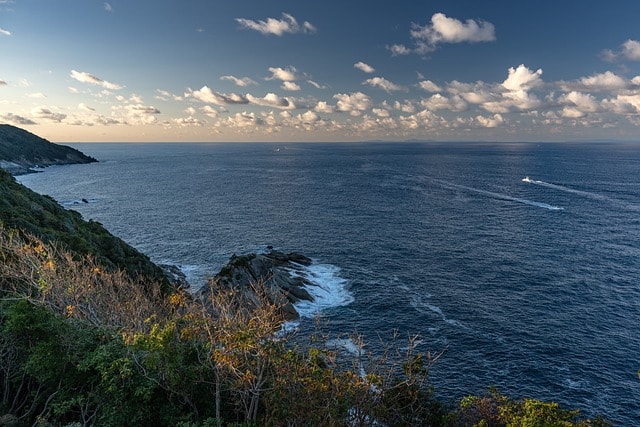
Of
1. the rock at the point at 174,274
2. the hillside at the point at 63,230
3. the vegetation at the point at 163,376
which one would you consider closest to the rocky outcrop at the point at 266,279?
the rock at the point at 174,274

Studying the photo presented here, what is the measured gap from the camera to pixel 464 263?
86.2 metres

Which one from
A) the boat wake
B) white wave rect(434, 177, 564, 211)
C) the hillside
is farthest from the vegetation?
the boat wake

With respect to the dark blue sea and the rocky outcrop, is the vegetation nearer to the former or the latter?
the dark blue sea

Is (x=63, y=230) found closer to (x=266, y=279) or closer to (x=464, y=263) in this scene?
(x=266, y=279)

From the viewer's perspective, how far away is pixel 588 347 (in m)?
55.4

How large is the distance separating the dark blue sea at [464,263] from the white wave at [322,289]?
478 millimetres

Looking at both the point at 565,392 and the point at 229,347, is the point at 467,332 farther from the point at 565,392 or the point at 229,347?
the point at 229,347

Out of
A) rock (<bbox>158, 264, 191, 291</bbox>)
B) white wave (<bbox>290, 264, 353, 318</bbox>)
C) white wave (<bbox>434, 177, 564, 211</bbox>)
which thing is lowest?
white wave (<bbox>290, 264, 353, 318</bbox>)

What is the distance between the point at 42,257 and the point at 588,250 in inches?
4185

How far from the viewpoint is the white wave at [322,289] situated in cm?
7012

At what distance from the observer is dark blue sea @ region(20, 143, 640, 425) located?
52000mm

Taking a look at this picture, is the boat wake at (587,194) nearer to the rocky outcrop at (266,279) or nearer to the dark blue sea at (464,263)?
the dark blue sea at (464,263)

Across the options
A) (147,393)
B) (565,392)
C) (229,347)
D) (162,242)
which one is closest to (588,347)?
(565,392)

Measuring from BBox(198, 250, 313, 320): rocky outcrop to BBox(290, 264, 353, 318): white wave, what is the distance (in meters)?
1.06
